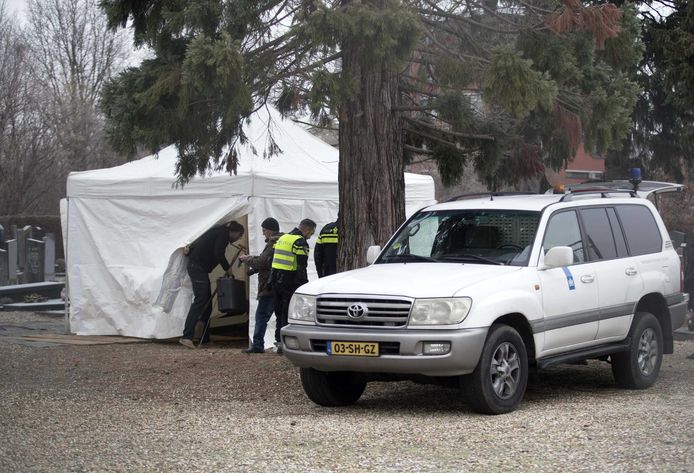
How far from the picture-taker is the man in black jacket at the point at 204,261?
15992mm

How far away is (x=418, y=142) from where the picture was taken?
14594 mm

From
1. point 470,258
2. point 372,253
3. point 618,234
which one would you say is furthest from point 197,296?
point 618,234

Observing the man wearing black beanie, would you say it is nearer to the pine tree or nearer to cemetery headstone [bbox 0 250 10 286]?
the pine tree

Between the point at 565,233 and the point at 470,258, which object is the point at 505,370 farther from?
the point at 565,233

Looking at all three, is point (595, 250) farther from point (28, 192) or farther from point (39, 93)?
point (39, 93)

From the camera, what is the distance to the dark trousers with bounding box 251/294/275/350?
14.7 meters

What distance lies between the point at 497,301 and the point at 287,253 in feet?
17.6

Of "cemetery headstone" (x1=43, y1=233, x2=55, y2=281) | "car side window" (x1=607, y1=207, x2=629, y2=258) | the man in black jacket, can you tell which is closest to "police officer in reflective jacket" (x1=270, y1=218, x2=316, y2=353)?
the man in black jacket

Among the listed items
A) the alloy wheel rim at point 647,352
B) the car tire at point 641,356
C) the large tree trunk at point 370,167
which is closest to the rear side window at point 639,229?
the car tire at point 641,356

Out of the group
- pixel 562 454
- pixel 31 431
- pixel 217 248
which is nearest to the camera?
pixel 562 454

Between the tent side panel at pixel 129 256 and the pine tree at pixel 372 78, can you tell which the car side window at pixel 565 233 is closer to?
the pine tree at pixel 372 78

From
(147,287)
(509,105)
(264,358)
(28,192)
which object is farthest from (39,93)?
(509,105)

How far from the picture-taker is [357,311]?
8930 millimetres

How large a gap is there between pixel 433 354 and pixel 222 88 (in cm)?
374
